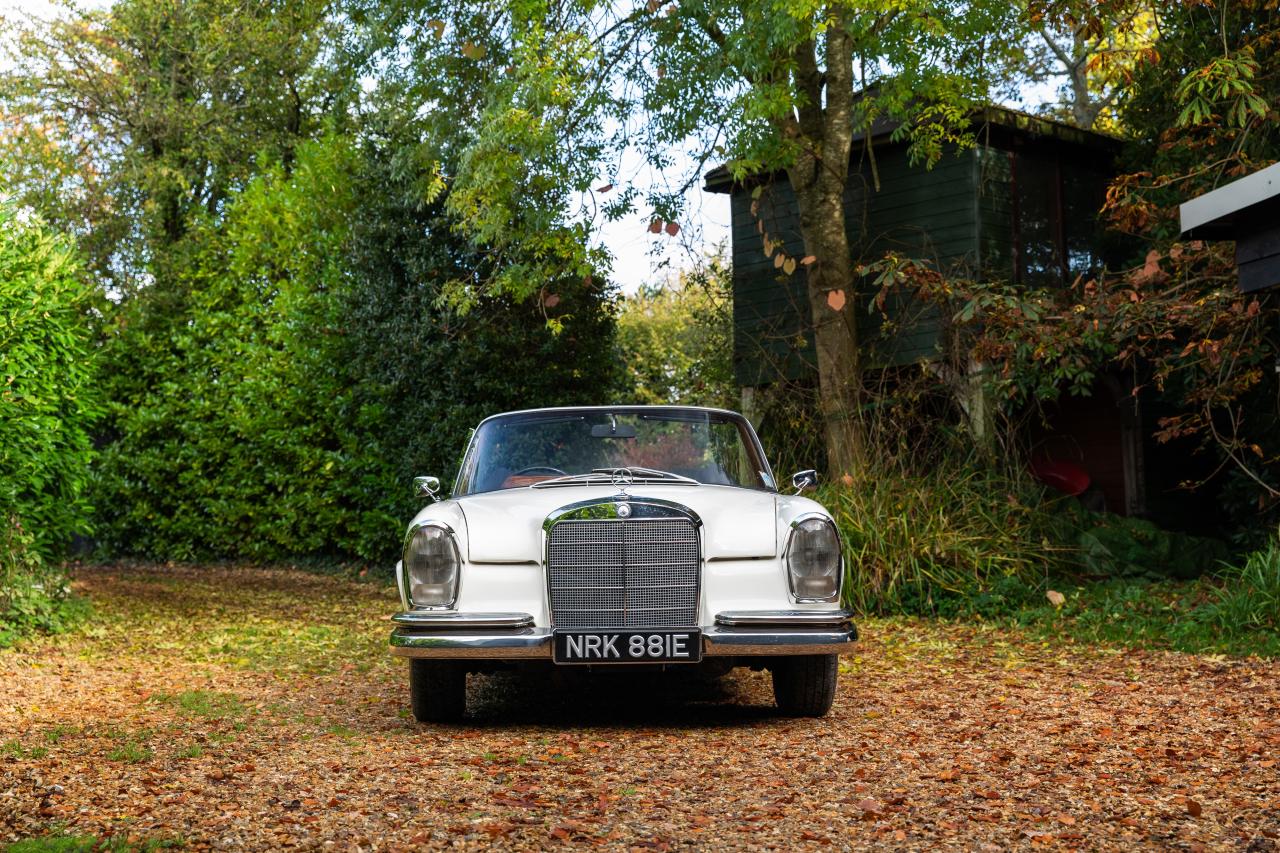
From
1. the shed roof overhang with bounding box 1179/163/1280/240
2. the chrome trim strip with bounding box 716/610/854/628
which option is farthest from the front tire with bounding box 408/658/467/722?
the shed roof overhang with bounding box 1179/163/1280/240

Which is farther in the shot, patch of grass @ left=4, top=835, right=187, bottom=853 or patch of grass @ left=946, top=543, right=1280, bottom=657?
patch of grass @ left=946, top=543, right=1280, bottom=657

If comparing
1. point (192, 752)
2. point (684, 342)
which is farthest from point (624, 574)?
point (684, 342)

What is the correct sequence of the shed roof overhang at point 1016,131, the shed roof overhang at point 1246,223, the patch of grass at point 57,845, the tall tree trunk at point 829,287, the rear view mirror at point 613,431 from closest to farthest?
the patch of grass at point 57,845 < the rear view mirror at point 613,431 < the shed roof overhang at point 1246,223 < the tall tree trunk at point 829,287 < the shed roof overhang at point 1016,131

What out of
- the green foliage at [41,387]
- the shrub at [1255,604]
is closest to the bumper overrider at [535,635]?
the shrub at [1255,604]

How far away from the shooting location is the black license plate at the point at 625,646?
5.79m

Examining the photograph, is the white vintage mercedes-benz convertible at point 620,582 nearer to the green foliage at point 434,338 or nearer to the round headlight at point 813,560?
the round headlight at point 813,560

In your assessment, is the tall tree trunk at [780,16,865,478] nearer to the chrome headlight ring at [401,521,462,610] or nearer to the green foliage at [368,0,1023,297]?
the green foliage at [368,0,1023,297]

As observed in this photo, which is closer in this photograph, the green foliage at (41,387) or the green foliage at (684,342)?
the green foliage at (41,387)

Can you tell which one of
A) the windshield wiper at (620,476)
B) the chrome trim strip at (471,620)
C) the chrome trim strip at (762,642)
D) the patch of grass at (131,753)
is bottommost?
the patch of grass at (131,753)

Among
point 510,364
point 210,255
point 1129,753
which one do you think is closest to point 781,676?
point 1129,753

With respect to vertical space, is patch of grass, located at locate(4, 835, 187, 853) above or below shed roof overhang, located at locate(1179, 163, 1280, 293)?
below

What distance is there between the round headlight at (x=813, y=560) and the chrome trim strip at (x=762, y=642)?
19cm

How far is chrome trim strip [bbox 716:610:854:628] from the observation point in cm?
590

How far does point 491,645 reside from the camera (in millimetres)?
5809
